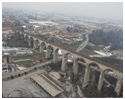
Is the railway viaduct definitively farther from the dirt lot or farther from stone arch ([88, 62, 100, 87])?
the dirt lot

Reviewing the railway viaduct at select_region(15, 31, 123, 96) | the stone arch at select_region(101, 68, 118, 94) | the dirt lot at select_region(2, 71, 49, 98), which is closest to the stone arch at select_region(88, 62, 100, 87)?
the railway viaduct at select_region(15, 31, 123, 96)

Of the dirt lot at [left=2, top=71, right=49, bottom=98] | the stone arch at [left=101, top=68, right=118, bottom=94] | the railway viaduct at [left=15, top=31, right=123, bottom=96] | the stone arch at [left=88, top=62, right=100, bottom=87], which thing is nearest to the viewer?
the dirt lot at [left=2, top=71, right=49, bottom=98]

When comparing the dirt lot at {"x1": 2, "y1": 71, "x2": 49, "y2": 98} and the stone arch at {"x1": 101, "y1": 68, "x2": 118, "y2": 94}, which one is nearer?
the dirt lot at {"x1": 2, "y1": 71, "x2": 49, "y2": 98}

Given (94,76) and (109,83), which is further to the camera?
(109,83)

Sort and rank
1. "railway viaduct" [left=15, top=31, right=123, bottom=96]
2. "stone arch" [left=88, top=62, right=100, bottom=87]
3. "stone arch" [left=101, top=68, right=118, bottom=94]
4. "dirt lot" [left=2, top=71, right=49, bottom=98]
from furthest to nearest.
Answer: "stone arch" [left=88, top=62, right=100, bottom=87]
"stone arch" [left=101, top=68, right=118, bottom=94]
"railway viaduct" [left=15, top=31, right=123, bottom=96]
"dirt lot" [left=2, top=71, right=49, bottom=98]

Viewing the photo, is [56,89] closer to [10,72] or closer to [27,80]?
[27,80]

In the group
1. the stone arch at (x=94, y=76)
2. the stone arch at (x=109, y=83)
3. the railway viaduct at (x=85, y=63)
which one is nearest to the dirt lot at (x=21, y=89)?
the railway viaduct at (x=85, y=63)

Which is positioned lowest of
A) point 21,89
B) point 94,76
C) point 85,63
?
point 94,76

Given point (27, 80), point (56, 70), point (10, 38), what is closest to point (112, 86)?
point (56, 70)

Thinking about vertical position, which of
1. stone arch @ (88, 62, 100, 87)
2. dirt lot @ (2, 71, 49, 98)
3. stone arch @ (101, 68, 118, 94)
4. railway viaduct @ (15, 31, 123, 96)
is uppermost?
railway viaduct @ (15, 31, 123, 96)

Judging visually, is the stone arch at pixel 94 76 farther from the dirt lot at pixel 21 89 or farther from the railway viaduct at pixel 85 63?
the dirt lot at pixel 21 89

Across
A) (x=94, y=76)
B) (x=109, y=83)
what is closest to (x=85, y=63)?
(x=94, y=76)

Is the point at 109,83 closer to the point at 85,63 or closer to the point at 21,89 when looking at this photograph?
the point at 85,63
